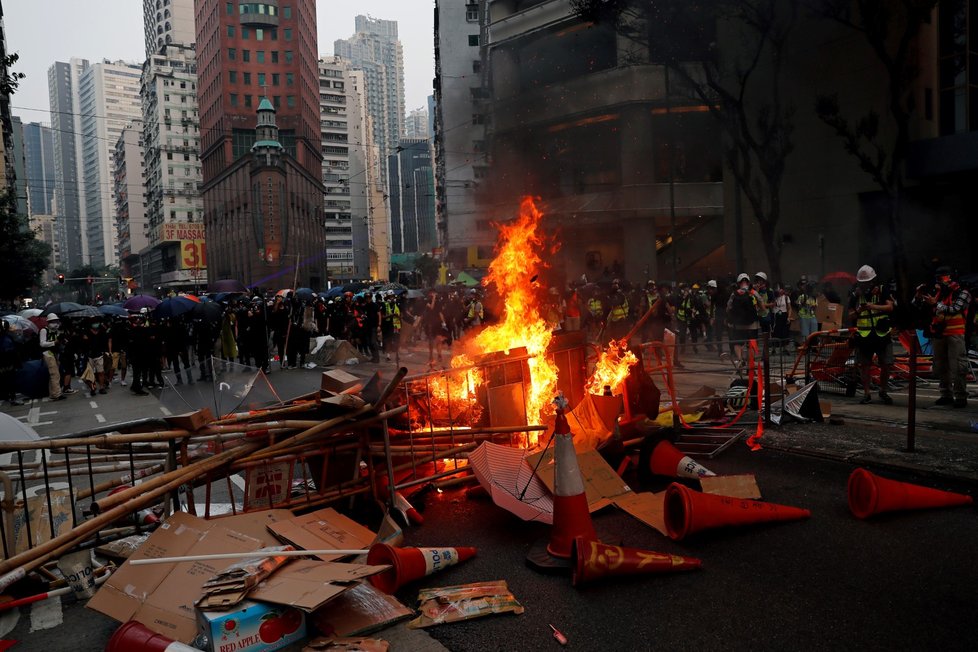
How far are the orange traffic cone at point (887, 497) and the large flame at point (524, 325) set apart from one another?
2827mm

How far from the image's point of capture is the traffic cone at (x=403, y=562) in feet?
13.6

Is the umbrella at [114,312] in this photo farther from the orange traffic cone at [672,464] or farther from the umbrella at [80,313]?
the orange traffic cone at [672,464]

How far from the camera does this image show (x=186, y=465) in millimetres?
4812

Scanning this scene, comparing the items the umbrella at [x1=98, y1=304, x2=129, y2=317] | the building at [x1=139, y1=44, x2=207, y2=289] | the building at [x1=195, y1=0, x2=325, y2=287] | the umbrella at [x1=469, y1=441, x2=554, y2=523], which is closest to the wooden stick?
the umbrella at [x1=469, y1=441, x2=554, y2=523]

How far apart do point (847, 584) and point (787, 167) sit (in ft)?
90.2

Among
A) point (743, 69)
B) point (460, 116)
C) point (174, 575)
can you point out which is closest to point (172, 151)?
point (460, 116)

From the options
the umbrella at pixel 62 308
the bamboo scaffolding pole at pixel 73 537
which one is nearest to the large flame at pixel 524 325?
the bamboo scaffolding pole at pixel 73 537

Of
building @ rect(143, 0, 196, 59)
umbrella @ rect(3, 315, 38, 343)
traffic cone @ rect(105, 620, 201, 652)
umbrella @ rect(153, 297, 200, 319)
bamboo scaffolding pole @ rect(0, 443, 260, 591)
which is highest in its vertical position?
building @ rect(143, 0, 196, 59)

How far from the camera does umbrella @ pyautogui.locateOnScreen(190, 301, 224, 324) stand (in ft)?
58.6

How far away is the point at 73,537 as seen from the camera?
4016 mm

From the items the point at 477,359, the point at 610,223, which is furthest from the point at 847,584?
the point at 610,223

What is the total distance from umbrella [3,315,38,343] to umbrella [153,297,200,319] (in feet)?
9.83

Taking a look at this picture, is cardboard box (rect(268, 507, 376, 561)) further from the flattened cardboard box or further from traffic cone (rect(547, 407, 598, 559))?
traffic cone (rect(547, 407, 598, 559))

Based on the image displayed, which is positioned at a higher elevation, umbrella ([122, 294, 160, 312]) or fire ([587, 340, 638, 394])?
umbrella ([122, 294, 160, 312])
